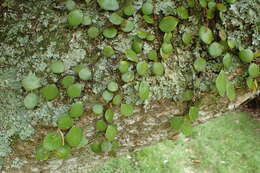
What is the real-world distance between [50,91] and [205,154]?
239 cm

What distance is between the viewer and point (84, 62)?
2.98ft

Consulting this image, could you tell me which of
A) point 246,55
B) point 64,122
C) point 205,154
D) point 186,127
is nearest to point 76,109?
point 64,122

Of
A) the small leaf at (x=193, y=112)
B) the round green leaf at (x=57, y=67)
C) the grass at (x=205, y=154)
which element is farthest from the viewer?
the grass at (x=205, y=154)

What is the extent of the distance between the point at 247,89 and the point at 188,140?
2206 mm

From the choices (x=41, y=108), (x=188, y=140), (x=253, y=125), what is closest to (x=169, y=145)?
(x=188, y=140)

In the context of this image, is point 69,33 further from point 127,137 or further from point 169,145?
point 169,145

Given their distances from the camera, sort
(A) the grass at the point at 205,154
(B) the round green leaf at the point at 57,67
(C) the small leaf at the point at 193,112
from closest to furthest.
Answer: (B) the round green leaf at the point at 57,67, (C) the small leaf at the point at 193,112, (A) the grass at the point at 205,154

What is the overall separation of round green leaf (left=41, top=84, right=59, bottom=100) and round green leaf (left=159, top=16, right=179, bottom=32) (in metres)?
0.36

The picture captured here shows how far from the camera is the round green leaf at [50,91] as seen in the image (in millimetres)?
886

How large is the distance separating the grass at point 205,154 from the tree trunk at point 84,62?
1.64m

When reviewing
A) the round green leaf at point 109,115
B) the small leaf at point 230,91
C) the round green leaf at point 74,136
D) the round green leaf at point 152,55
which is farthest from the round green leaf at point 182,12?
the round green leaf at point 74,136

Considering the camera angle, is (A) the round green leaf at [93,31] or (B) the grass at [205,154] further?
(B) the grass at [205,154]

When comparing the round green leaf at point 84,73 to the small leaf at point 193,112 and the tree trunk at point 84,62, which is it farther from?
the small leaf at point 193,112

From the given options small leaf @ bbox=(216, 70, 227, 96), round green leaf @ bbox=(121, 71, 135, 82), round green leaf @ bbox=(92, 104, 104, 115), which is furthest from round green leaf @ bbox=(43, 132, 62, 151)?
small leaf @ bbox=(216, 70, 227, 96)
